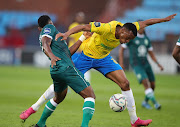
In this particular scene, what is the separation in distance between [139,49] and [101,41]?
3924 millimetres

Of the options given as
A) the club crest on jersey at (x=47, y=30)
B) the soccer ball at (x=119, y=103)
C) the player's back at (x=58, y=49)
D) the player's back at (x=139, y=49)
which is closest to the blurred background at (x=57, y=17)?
the player's back at (x=139, y=49)

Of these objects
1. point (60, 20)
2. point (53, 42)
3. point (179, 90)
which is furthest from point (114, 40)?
point (60, 20)

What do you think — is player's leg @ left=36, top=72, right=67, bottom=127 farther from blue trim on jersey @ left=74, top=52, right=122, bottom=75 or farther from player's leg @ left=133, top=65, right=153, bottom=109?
player's leg @ left=133, top=65, right=153, bottom=109

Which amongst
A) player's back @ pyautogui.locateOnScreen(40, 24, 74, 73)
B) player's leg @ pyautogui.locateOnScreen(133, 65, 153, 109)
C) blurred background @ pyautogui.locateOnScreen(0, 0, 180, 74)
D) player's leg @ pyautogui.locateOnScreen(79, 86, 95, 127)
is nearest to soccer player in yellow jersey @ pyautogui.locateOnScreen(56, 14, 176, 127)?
player's back @ pyautogui.locateOnScreen(40, 24, 74, 73)

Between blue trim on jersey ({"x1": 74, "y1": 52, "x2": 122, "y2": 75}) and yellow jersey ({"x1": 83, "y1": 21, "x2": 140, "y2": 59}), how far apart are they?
88 millimetres

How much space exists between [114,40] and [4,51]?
2209 cm

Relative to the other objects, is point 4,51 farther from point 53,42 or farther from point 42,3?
point 53,42

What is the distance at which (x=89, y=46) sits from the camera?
7.57 m

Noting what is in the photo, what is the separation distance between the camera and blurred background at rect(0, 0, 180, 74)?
27453 mm

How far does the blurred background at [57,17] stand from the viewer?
27.5 m

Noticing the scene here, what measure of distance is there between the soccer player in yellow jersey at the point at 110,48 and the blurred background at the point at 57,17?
17849 millimetres

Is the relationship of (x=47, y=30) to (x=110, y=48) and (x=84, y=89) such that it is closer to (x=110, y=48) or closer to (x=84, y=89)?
(x=84, y=89)

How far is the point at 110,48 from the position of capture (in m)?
7.26

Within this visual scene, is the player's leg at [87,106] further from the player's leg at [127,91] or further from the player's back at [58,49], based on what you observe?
the player's leg at [127,91]
